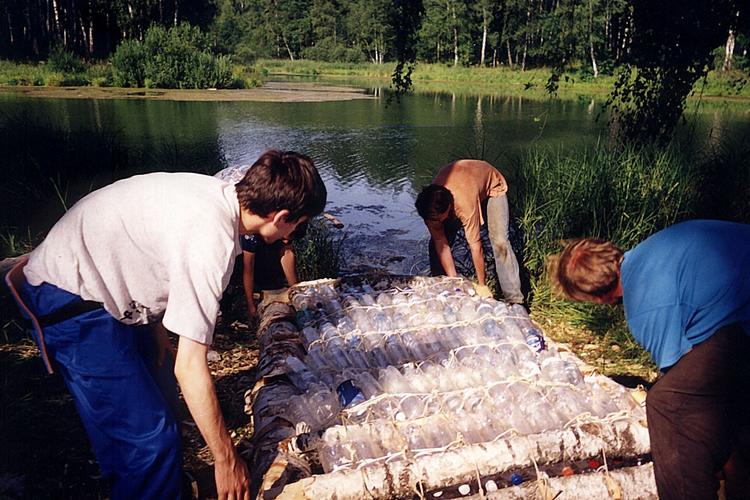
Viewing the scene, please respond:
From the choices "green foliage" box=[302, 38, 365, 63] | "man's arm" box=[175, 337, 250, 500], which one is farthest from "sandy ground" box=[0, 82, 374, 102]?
"green foliage" box=[302, 38, 365, 63]

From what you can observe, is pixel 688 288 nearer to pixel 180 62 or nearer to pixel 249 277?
pixel 249 277

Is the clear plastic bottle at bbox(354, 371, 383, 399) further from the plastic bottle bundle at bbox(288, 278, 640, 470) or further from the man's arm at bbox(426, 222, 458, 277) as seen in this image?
the man's arm at bbox(426, 222, 458, 277)

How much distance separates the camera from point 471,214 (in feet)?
15.4

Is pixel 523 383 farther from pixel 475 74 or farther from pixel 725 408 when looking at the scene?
pixel 475 74

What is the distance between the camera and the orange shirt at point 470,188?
15.4 feet

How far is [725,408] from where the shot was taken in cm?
203

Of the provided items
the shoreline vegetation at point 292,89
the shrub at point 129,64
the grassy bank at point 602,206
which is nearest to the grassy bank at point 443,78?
the shoreline vegetation at point 292,89

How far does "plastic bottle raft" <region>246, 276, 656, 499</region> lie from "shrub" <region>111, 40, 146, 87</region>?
22.9 m

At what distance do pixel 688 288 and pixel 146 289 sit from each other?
6.34ft

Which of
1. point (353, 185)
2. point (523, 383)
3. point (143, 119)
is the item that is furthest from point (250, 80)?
point (523, 383)

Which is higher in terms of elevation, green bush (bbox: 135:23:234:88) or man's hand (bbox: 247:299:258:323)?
green bush (bbox: 135:23:234:88)

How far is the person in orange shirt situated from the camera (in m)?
4.52

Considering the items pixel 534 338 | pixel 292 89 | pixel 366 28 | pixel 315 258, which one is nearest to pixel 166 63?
pixel 292 89

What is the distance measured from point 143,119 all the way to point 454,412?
15.1 meters
